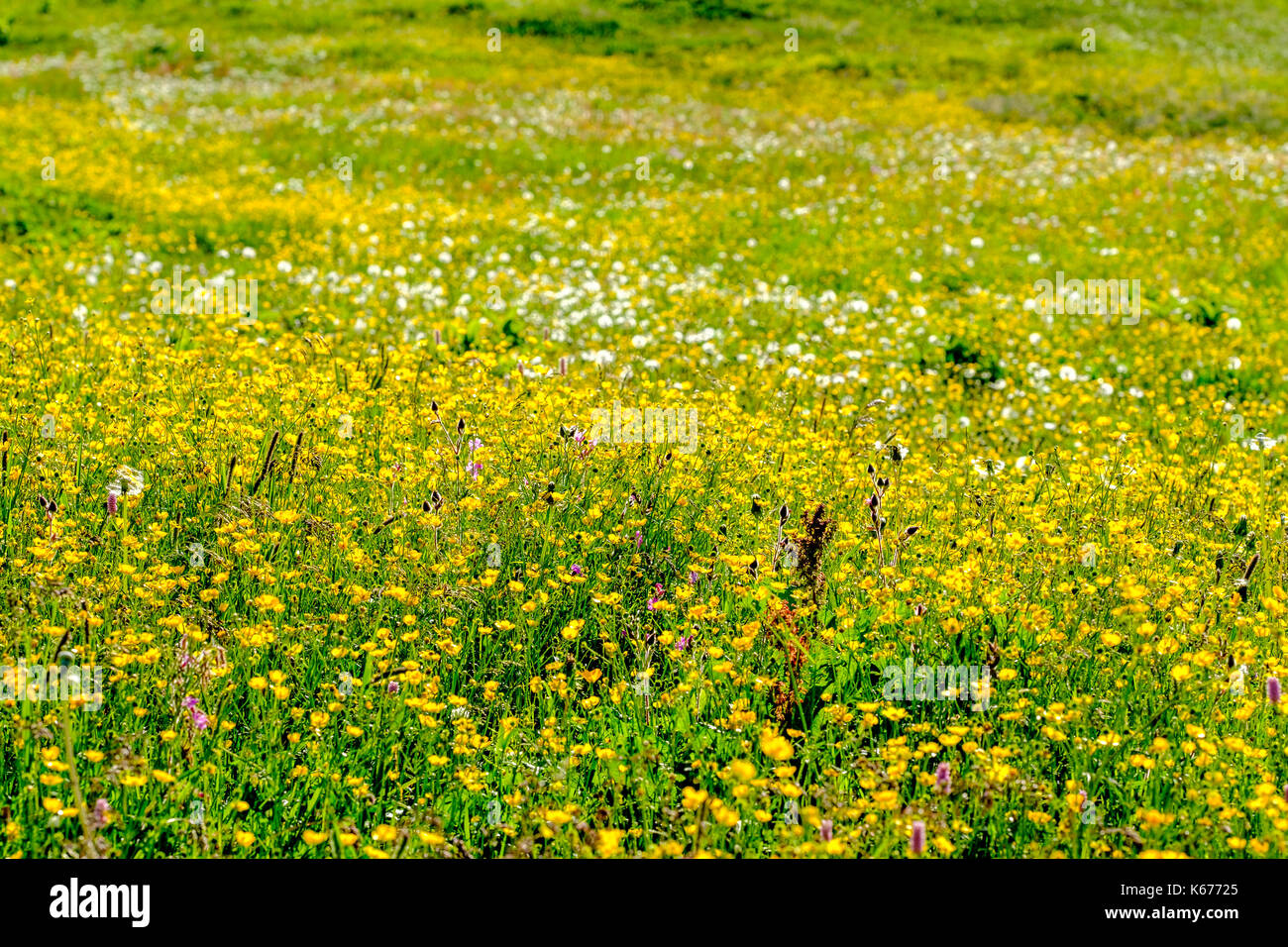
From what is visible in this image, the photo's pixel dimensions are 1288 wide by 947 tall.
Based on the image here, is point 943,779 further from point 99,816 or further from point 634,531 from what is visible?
point 99,816

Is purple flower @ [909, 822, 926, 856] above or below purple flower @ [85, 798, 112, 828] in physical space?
below

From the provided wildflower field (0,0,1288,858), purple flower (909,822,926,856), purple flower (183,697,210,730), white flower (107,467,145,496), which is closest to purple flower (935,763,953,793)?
wildflower field (0,0,1288,858)

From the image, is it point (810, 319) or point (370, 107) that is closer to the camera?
point (810, 319)

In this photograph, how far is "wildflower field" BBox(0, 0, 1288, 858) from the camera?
3.31 m

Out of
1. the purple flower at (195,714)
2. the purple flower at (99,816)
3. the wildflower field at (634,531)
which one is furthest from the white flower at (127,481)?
the purple flower at (99,816)

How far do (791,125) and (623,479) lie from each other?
2011cm

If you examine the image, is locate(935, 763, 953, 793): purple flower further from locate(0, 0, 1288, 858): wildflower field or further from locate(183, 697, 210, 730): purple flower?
locate(183, 697, 210, 730): purple flower

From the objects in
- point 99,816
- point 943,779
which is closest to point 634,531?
point 943,779

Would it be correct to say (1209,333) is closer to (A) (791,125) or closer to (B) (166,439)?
(B) (166,439)

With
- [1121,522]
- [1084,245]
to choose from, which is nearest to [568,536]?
[1121,522]

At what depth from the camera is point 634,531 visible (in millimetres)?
5078

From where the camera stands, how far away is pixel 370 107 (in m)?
24.0

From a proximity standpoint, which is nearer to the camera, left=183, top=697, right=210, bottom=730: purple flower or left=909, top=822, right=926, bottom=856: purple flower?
left=909, top=822, right=926, bottom=856: purple flower

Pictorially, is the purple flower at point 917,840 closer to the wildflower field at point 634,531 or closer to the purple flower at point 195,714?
the wildflower field at point 634,531
